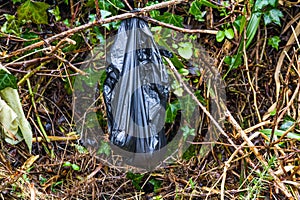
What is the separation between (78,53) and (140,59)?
1.30 feet

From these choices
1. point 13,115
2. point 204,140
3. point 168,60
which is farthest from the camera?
point 204,140

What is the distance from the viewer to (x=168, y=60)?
1440mm

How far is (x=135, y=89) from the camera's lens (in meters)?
1.27

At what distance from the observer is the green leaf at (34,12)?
1466mm

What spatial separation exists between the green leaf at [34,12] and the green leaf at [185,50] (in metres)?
0.57

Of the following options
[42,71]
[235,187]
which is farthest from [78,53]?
[235,187]

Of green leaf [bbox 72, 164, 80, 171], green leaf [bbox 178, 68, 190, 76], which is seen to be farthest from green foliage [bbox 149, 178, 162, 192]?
green leaf [bbox 178, 68, 190, 76]

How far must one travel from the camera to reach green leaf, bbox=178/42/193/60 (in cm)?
147

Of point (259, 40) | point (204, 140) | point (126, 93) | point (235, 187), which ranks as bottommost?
point (235, 187)

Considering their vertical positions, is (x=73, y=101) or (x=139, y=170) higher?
(x=73, y=101)

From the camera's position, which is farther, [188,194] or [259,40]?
[259,40]

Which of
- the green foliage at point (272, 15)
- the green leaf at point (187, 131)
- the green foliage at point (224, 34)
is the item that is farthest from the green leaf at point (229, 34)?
the green leaf at point (187, 131)

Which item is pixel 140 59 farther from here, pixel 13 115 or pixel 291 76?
pixel 291 76

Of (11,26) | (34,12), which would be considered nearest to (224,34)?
(34,12)
